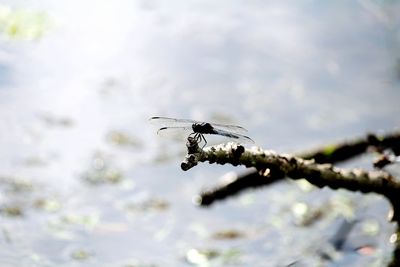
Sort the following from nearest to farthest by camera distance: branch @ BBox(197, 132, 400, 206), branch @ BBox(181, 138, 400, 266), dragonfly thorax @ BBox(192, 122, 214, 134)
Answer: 1. branch @ BBox(181, 138, 400, 266)
2. dragonfly thorax @ BBox(192, 122, 214, 134)
3. branch @ BBox(197, 132, 400, 206)

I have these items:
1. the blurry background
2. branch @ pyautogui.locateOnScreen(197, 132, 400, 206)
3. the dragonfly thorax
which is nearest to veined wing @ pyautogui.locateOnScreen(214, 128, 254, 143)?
the dragonfly thorax

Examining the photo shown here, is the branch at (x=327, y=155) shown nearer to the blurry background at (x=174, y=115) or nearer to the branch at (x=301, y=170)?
the branch at (x=301, y=170)

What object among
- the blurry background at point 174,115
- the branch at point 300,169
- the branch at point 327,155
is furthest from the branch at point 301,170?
the blurry background at point 174,115

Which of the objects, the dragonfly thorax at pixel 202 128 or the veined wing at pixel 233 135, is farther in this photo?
the veined wing at pixel 233 135

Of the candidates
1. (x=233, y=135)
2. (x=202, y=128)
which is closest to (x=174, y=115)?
(x=233, y=135)

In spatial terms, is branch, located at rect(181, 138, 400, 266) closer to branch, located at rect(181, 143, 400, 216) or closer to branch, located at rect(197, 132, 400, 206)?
branch, located at rect(181, 143, 400, 216)

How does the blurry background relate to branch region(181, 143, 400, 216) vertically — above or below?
above

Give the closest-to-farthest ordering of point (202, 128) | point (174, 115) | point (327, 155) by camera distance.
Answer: point (202, 128) → point (327, 155) → point (174, 115)

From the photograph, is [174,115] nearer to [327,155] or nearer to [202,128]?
[327,155]

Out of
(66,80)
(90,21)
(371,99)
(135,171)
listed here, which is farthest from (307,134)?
(90,21)
